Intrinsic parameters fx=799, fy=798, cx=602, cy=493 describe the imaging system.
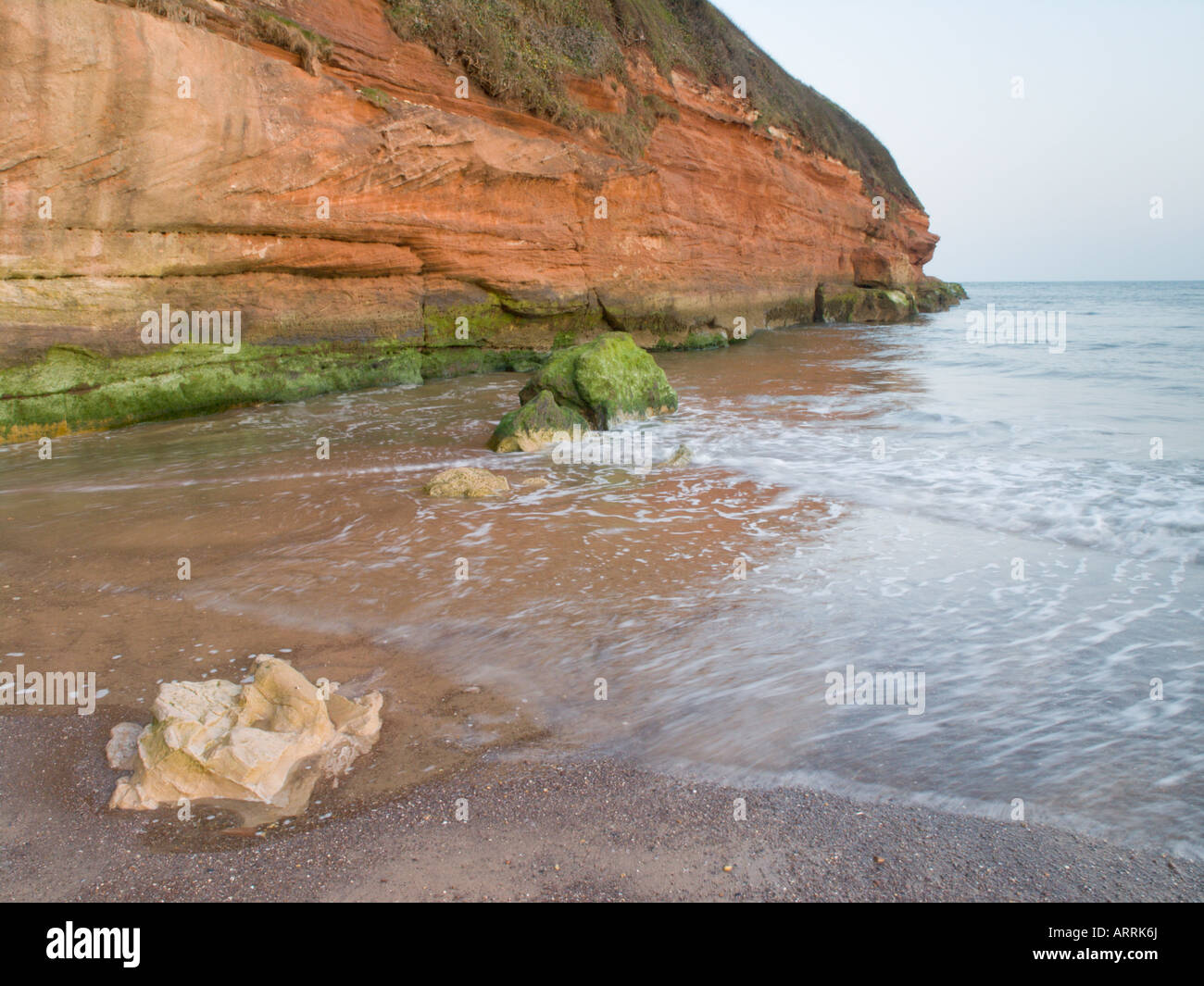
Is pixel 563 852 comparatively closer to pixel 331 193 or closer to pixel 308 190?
pixel 308 190

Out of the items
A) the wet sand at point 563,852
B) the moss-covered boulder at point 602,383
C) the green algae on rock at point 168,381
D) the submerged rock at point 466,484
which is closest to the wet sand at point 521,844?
the wet sand at point 563,852

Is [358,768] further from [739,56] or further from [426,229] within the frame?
[739,56]

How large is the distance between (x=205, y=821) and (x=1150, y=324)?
104ft

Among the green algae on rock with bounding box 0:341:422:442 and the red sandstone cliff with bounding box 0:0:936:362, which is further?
the green algae on rock with bounding box 0:341:422:442

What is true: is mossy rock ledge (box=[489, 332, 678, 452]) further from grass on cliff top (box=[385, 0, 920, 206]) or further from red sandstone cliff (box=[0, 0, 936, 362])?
grass on cliff top (box=[385, 0, 920, 206])

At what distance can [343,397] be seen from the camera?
1124cm

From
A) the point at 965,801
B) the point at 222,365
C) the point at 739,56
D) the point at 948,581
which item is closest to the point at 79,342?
the point at 222,365

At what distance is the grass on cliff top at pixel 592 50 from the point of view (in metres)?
12.3

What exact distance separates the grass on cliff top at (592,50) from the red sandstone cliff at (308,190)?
1.15 ft

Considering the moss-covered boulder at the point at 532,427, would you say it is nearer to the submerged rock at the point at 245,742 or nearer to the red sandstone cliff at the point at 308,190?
the red sandstone cliff at the point at 308,190

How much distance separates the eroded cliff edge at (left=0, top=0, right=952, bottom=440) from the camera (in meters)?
8.01

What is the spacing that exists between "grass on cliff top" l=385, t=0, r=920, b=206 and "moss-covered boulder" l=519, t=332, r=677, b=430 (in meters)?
5.96

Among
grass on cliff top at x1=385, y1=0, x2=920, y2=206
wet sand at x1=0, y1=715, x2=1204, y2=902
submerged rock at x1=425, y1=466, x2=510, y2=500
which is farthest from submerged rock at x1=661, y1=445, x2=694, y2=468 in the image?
grass on cliff top at x1=385, y1=0, x2=920, y2=206

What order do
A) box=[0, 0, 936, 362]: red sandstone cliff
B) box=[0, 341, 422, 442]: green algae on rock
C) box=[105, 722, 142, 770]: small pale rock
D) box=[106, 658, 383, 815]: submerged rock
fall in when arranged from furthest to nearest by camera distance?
box=[0, 341, 422, 442]: green algae on rock < box=[0, 0, 936, 362]: red sandstone cliff < box=[105, 722, 142, 770]: small pale rock < box=[106, 658, 383, 815]: submerged rock
